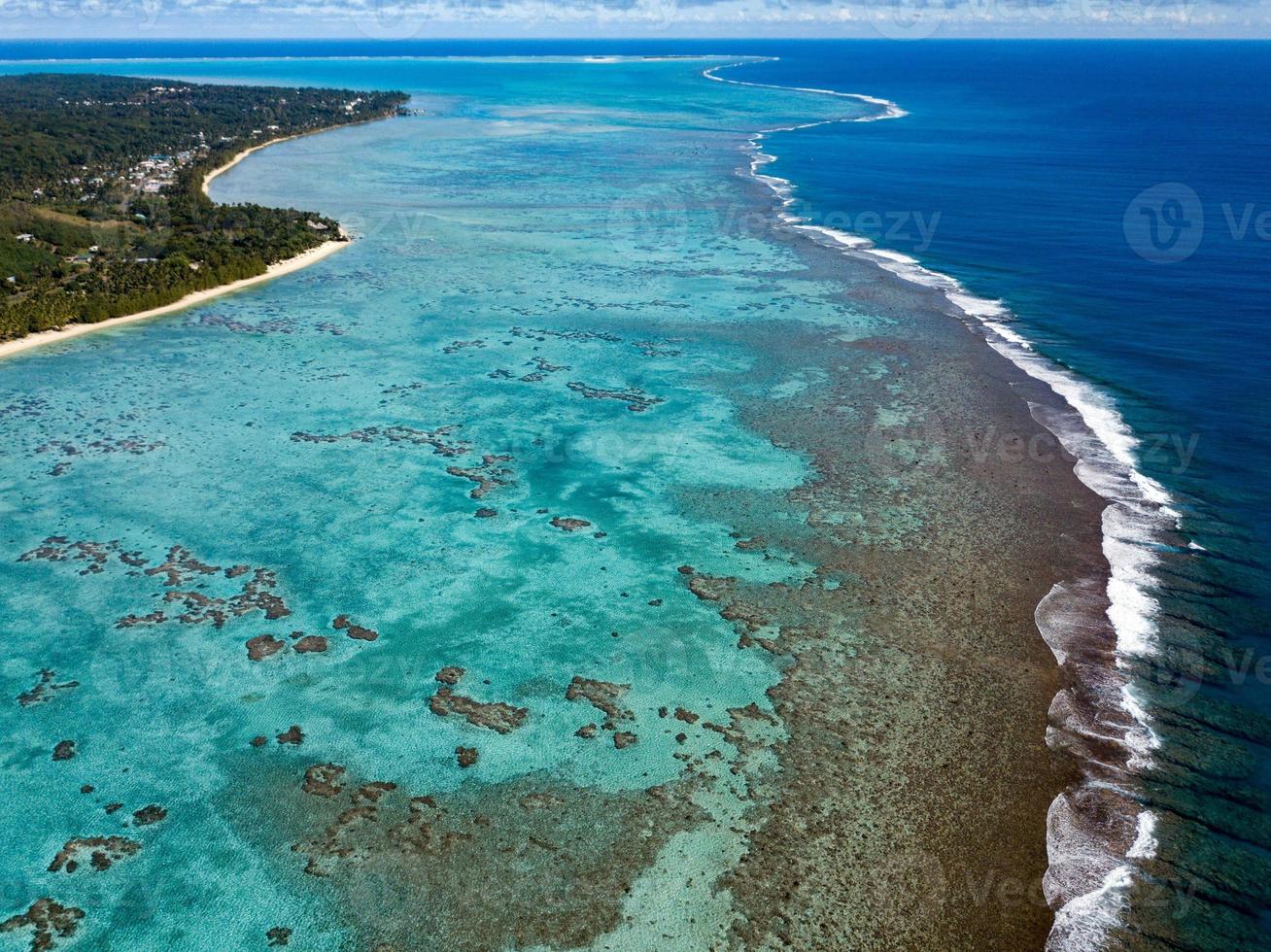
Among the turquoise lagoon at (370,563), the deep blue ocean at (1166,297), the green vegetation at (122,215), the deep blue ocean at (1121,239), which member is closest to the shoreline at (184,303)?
the green vegetation at (122,215)

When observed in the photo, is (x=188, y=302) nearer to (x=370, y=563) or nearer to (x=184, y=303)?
(x=184, y=303)

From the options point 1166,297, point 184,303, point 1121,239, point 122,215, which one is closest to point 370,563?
point 184,303

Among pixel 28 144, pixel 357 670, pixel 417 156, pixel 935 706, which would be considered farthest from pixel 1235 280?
pixel 28 144

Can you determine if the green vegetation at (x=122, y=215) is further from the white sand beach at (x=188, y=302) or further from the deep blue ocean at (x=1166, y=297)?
the deep blue ocean at (x=1166, y=297)

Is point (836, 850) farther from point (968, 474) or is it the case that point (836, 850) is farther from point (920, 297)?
point (920, 297)

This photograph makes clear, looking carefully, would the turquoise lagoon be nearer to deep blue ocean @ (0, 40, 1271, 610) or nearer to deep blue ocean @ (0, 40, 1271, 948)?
deep blue ocean @ (0, 40, 1271, 948)

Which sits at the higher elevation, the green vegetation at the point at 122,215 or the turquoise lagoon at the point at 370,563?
the green vegetation at the point at 122,215
